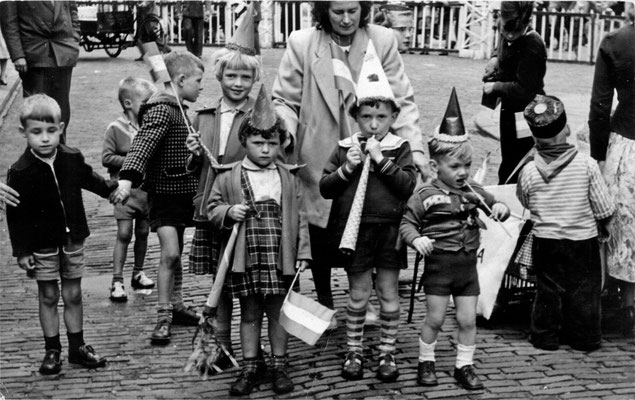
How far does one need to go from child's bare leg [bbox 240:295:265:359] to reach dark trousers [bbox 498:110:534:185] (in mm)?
2616

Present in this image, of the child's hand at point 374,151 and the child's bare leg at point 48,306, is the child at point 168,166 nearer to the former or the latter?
the child's bare leg at point 48,306

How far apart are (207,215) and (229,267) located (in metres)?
0.30

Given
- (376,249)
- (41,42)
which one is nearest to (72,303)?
(376,249)

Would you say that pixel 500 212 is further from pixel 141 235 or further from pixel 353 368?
pixel 141 235

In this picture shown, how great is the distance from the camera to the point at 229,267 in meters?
5.09

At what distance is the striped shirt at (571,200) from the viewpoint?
5.66 m

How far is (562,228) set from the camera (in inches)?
225

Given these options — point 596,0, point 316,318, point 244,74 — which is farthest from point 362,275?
point 596,0

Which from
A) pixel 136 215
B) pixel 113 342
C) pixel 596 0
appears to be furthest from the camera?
pixel 596 0

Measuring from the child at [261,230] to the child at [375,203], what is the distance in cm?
26

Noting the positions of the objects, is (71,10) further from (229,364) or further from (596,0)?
(596,0)

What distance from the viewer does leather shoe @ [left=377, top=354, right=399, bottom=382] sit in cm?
520

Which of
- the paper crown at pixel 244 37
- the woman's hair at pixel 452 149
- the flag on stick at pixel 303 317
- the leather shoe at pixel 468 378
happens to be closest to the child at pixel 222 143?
the paper crown at pixel 244 37

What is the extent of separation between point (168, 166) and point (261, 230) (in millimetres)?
1107
